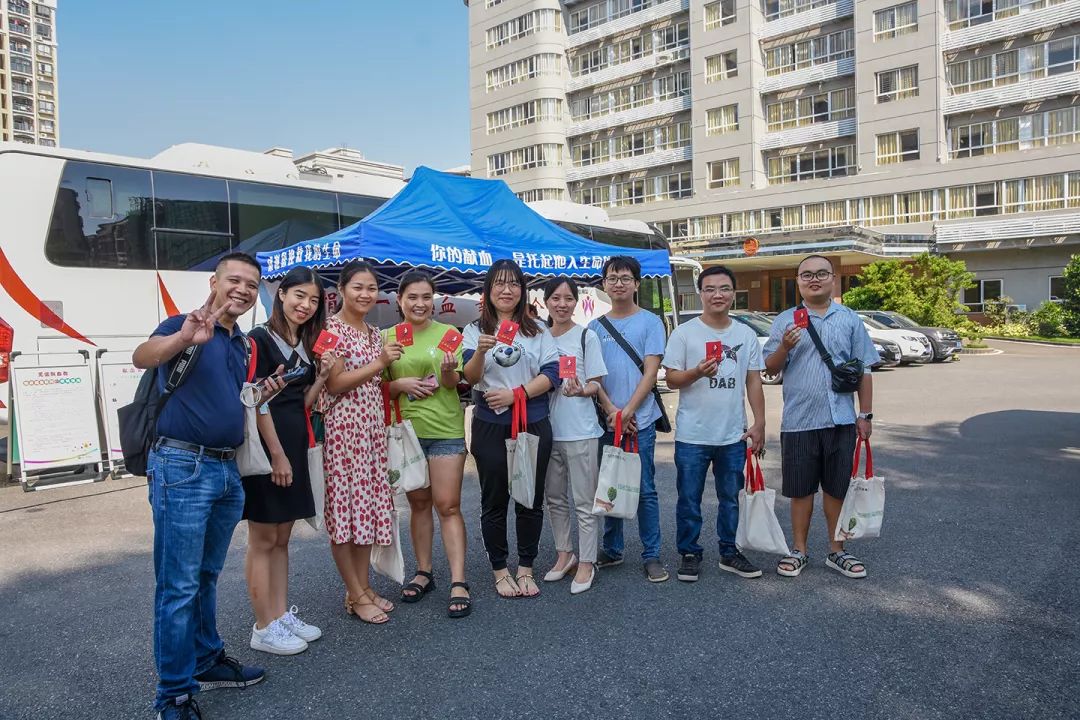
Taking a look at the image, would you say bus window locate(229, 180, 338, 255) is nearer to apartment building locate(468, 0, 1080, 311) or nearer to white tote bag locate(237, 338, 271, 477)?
white tote bag locate(237, 338, 271, 477)

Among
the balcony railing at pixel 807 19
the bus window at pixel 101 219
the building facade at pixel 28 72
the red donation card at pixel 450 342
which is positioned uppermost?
the building facade at pixel 28 72

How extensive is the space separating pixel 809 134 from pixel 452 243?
37.5m

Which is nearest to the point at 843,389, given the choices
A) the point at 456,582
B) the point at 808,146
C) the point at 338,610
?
the point at 456,582

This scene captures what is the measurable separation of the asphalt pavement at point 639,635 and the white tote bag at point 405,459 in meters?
0.73

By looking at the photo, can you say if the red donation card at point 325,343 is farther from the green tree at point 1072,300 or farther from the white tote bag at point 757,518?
the green tree at point 1072,300

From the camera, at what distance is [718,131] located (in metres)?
43.3

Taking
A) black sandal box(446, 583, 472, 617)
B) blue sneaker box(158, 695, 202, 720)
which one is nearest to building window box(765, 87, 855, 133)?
black sandal box(446, 583, 472, 617)

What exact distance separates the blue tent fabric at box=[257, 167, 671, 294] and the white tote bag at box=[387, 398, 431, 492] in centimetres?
419

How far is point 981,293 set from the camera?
37.1 meters

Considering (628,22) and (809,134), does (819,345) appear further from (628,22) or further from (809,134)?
(628,22)

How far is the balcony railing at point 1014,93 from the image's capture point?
33500 mm

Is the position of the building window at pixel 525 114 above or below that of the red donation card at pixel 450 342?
above

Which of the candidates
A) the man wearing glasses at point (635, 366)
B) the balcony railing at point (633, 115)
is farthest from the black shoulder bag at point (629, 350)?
the balcony railing at point (633, 115)

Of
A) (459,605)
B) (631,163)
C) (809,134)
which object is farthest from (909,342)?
→ (631,163)
